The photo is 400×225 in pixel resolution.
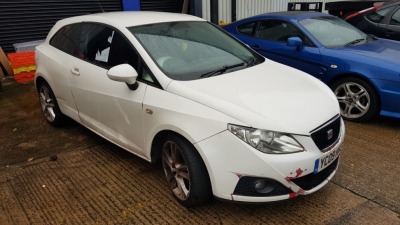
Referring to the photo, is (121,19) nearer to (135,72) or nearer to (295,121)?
(135,72)

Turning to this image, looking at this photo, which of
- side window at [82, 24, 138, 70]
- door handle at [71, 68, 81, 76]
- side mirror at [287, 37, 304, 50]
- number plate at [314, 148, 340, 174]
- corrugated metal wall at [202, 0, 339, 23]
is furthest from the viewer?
corrugated metal wall at [202, 0, 339, 23]

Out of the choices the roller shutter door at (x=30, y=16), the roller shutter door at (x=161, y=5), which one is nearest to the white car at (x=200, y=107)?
the roller shutter door at (x=30, y=16)

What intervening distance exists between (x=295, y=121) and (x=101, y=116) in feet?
6.79

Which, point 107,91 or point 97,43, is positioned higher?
point 97,43

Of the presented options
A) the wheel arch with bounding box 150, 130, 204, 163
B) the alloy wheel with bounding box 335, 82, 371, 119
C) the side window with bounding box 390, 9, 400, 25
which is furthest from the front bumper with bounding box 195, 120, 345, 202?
the side window with bounding box 390, 9, 400, 25

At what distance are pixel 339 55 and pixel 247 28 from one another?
187cm

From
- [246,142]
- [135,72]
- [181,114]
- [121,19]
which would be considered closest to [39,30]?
[121,19]

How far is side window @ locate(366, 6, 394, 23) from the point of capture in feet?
21.1

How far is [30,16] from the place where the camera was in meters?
8.37

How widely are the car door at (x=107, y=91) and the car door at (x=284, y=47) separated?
2900mm

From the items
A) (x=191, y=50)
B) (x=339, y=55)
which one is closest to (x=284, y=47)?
(x=339, y=55)

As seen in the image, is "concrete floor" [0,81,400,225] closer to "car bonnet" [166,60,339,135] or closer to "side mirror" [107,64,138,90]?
"car bonnet" [166,60,339,135]

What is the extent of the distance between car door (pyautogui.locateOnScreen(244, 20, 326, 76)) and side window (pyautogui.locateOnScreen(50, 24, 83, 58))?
2.95 metres

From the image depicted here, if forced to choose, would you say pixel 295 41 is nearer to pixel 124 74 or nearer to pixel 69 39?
pixel 124 74
